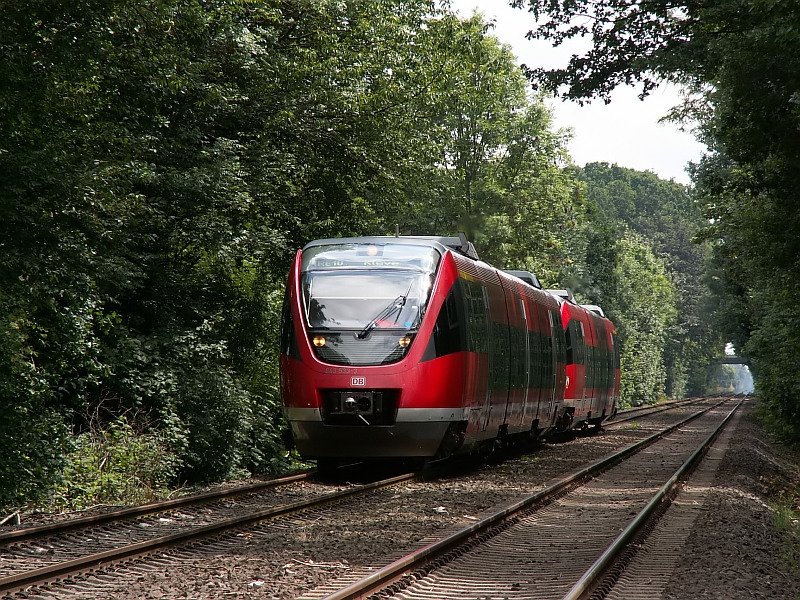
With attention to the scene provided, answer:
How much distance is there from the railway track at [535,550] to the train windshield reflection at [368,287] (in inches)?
126

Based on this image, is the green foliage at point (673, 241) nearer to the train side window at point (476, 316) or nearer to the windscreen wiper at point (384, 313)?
the train side window at point (476, 316)

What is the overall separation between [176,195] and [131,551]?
1211cm

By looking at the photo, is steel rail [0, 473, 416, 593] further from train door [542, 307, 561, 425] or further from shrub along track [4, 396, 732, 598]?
train door [542, 307, 561, 425]

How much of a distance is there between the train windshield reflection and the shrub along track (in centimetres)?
236

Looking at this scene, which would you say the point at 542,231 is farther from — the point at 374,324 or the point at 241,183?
the point at 374,324

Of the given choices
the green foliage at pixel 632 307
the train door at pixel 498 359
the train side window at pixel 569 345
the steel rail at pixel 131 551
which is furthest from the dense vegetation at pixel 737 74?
the green foliage at pixel 632 307

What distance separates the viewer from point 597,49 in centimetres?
1944

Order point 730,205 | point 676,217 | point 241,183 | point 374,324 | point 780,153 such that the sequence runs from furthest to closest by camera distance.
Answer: point 676,217 < point 730,205 < point 241,183 < point 780,153 < point 374,324

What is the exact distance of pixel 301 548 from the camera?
1019cm

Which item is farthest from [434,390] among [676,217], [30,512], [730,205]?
[676,217]

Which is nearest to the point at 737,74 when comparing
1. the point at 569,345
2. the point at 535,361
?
the point at 535,361

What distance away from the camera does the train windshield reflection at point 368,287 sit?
16.0m

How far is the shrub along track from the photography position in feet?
27.3

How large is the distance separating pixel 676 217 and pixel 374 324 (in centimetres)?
14733
